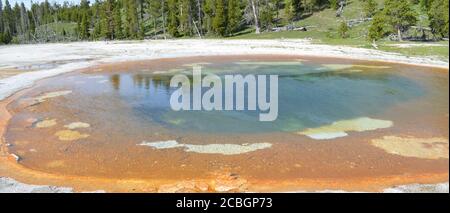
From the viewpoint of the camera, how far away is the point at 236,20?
57.1 metres

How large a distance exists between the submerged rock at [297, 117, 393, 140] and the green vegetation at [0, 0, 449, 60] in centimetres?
1627

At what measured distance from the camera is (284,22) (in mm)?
56969

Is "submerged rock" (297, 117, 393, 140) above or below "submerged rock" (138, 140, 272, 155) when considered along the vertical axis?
above

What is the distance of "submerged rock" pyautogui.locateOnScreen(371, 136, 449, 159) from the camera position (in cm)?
859

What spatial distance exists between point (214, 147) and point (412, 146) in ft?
13.8

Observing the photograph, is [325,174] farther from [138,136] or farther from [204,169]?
[138,136]

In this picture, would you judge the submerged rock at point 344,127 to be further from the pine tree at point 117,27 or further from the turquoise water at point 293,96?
the pine tree at point 117,27

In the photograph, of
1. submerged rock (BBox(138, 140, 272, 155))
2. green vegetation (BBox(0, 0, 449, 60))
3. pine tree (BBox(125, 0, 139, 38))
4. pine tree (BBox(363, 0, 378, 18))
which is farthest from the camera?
pine tree (BBox(125, 0, 139, 38))

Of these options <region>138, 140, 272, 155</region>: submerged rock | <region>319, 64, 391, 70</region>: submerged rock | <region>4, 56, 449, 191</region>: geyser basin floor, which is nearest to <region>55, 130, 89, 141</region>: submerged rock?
<region>4, 56, 449, 191</region>: geyser basin floor

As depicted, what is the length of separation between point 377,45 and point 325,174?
26.1 meters

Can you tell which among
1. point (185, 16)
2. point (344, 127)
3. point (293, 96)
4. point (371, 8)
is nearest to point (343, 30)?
point (371, 8)

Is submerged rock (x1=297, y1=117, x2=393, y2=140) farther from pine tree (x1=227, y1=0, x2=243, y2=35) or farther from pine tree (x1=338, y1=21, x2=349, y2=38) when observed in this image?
pine tree (x1=227, y1=0, x2=243, y2=35)

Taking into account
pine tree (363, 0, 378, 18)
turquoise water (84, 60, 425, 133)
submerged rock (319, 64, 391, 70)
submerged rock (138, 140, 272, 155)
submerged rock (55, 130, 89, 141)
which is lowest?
submerged rock (138, 140, 272, 155)

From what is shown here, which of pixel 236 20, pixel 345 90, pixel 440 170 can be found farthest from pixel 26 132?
pixel 236 20
